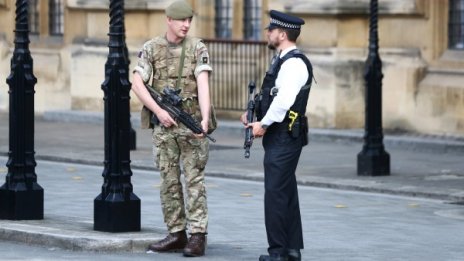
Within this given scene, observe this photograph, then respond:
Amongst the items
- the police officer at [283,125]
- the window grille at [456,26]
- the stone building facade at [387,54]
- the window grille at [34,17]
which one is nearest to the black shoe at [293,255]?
the police officer at [283,125]

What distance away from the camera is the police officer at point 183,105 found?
1240 cm

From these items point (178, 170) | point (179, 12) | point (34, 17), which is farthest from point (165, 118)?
point (34, 17)

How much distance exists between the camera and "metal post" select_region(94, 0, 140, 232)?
43.1 ft

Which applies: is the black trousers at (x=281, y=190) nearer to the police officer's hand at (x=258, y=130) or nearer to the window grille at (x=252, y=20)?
the police officer's hand at (x=258, y=130)

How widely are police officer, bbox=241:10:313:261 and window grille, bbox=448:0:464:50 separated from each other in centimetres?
1300

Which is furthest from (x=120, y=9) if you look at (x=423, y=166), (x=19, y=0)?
(x=423, y=166)

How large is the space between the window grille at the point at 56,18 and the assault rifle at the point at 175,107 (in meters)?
19.2

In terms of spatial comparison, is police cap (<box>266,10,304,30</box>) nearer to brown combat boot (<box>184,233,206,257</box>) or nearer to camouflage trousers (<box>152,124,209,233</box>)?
camouflage trousers (<box>152,124,209,233</box>)

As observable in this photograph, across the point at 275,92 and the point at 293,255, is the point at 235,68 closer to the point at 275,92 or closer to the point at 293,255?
the point at 293,255

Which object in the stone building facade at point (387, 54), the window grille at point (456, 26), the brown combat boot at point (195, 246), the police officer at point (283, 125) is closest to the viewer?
the police officer at point (283, 125)

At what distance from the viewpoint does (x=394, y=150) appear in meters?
23.5

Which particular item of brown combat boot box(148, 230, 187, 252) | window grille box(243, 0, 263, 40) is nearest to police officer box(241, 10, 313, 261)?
brown combat boot box(148, 230, 187, 252)

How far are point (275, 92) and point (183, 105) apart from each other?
0.83 meters

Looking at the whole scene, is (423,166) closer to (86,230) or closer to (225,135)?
(225,135)
